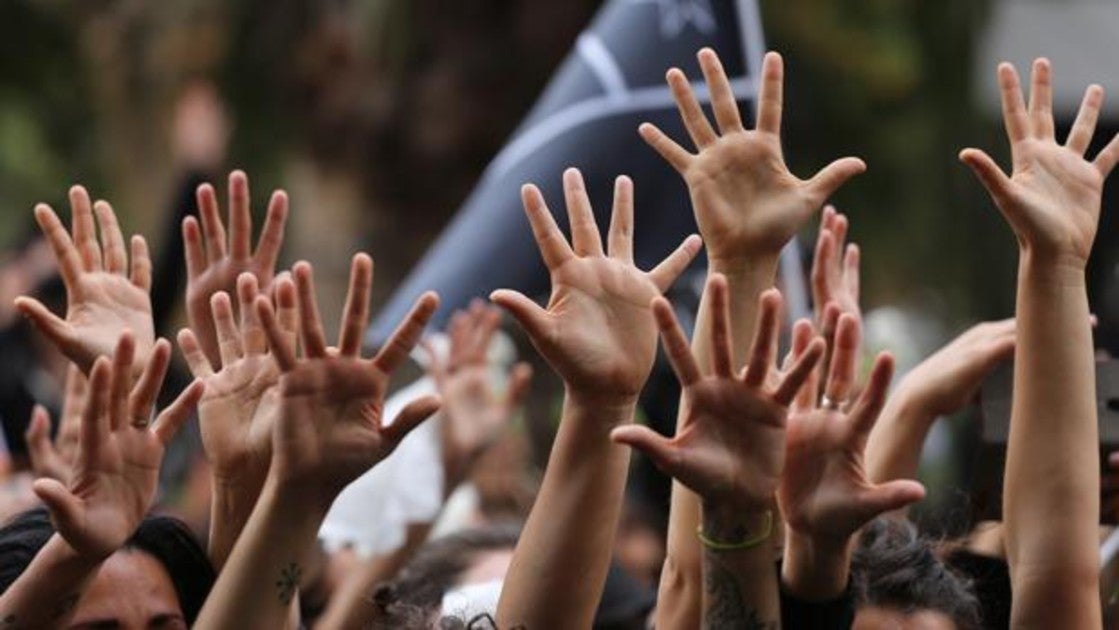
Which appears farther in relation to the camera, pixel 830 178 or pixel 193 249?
pixel 193 249

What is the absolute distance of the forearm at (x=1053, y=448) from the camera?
4.47 metres

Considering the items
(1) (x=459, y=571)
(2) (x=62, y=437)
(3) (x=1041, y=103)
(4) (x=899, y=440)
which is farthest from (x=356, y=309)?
(2) (x=62, y=437)

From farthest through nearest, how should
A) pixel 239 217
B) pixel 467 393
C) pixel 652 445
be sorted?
1. pixel 467 393
2. pixel 239 217
3. pixel 652 445

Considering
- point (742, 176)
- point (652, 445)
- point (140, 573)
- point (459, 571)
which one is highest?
point (742, 176)

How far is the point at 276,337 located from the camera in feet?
14.3

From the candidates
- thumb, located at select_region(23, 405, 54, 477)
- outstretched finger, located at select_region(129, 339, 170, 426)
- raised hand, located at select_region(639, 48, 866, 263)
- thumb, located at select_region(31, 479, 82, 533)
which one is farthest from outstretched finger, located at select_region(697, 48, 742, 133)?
thumb, located at select_region(23, 405, 54, 477)

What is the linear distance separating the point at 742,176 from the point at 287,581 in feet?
3.30

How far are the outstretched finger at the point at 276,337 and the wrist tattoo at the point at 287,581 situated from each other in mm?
289

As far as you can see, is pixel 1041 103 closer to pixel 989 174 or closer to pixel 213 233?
pixel 989 174

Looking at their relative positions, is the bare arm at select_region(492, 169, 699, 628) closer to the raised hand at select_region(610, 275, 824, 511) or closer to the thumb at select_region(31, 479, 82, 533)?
the raised hand at select_region(610, 275, 824, 511)

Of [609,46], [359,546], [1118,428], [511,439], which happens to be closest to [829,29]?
[511,439]

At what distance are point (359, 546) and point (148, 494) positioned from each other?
6.69ft

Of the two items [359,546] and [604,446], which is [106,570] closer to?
[604,446]

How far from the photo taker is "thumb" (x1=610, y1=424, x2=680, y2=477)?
4137 mm
